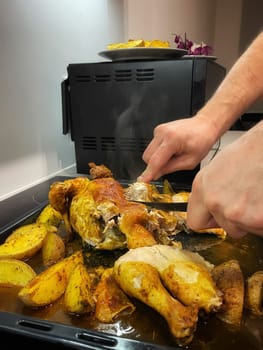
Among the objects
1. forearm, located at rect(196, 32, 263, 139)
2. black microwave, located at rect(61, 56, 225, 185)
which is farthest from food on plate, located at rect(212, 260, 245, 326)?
→ black microwave, located at rect(61, 56, 225, 185)

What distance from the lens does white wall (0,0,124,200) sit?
989 millimetres

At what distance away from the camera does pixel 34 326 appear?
428 mm

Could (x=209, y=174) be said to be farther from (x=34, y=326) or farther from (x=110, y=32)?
(x=110, y=32)

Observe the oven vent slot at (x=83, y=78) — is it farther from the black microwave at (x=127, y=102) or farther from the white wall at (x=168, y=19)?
the white wall at (x=168, y=19)

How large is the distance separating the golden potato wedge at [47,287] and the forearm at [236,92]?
0.49 metres

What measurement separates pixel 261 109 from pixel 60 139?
2497mm

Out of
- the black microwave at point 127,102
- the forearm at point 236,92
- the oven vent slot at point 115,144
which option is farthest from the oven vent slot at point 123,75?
the forearm at point 236,92

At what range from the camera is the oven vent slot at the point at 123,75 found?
3.53 ft

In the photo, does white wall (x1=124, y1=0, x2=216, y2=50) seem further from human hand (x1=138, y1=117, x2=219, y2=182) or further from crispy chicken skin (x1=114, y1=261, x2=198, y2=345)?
crispy chicken skin (x1=114, y1=261, x2=198, y2=345)

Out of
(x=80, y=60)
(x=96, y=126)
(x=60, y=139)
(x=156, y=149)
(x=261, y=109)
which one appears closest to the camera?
(x=156, y=149)

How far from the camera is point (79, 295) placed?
0.49m

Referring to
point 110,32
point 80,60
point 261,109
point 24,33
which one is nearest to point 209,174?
point 24,33

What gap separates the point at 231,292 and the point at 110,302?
18 cm

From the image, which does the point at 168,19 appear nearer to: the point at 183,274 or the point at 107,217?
the point at 107,217
